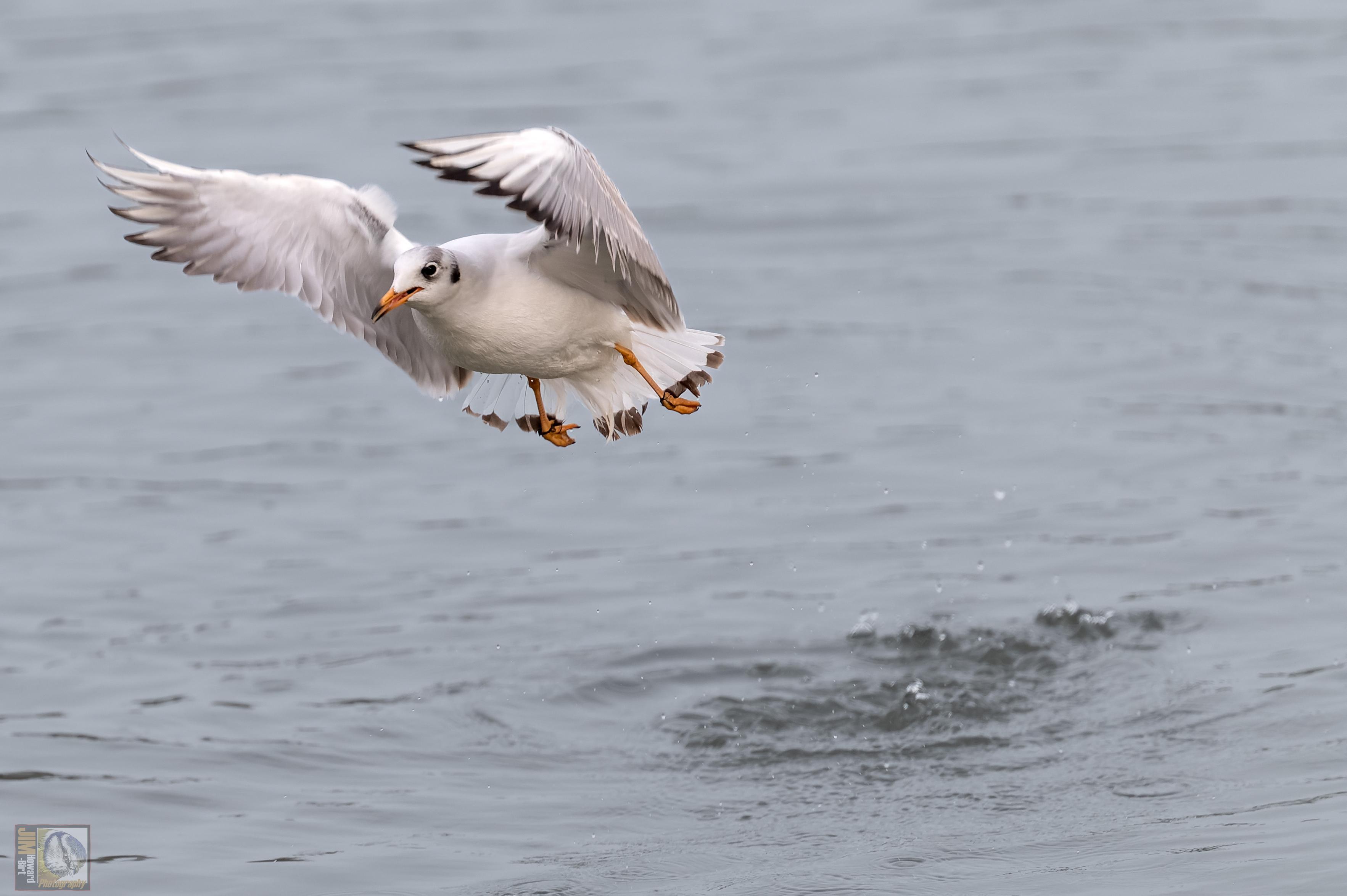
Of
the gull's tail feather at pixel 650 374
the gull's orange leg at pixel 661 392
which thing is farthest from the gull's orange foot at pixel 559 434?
the gull's orange leg at pixel 661 392

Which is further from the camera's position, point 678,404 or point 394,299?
point 678,404

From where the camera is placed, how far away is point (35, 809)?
9.70 metres

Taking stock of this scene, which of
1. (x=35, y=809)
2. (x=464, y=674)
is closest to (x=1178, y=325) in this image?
(x=464, y=674)

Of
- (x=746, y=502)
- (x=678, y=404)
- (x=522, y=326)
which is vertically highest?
(x=522, y=326)

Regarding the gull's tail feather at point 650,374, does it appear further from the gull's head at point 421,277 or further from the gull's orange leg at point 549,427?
the gull's head at point 421,277

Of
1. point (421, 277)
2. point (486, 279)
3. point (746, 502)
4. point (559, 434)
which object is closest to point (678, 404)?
point (559, 434)

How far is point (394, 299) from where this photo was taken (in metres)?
7.18

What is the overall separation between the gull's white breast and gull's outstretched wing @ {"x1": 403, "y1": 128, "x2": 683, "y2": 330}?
8cm

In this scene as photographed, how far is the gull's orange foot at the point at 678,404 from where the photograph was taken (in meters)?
8.14

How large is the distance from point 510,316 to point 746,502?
208 inches

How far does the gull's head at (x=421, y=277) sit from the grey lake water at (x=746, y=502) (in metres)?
2.78

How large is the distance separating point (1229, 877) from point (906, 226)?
8.47 metres

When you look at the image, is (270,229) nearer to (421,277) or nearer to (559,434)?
(421,277)

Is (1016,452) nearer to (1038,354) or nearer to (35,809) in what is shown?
(1038,354)
